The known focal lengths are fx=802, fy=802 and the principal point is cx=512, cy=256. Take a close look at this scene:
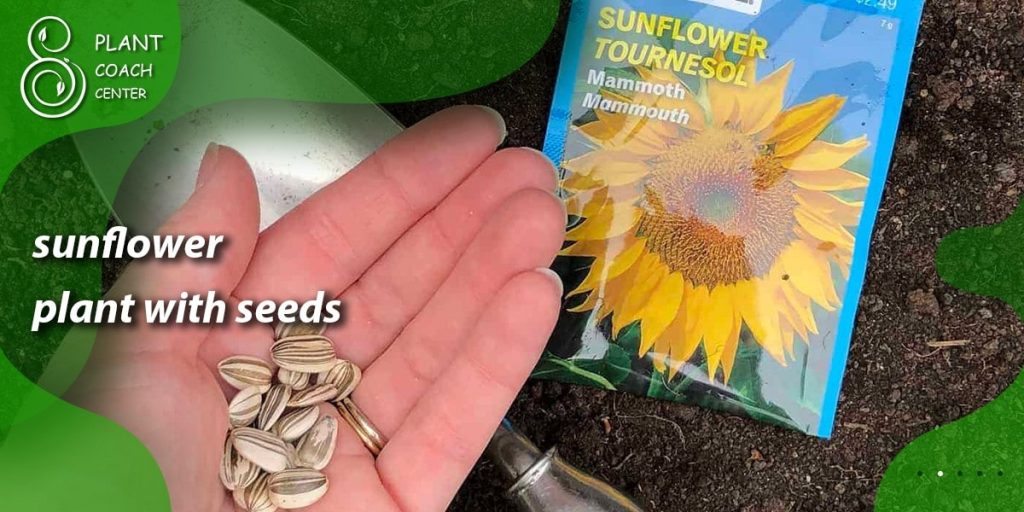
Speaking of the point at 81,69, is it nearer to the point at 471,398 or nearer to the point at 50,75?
the point at 50,75

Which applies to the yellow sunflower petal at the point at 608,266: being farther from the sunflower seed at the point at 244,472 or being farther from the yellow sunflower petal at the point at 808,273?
the sunflower seed at the point at 244,472

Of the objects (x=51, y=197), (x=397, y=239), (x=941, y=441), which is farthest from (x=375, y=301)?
(x=941, y=441)

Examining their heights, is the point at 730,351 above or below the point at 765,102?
below

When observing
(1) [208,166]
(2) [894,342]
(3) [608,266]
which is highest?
(1) [208,166]

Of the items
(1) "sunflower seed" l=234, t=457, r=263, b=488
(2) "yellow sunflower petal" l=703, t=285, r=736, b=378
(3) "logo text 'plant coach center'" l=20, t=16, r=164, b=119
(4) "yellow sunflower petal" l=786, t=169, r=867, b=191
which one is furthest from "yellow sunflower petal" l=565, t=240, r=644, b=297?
(3) "logo text 'plant coach center'" l=20, t=16, r=164, b=119

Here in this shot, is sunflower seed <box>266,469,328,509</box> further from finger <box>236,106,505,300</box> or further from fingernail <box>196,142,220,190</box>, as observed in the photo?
fingernail <box>196,142,220,190</box>
